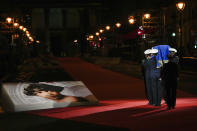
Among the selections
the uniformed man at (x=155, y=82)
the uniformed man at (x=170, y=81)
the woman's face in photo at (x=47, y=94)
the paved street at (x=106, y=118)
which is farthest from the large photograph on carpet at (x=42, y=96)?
the uniformed man at (x=170, y=81)

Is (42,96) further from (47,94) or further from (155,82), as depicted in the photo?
(155,82)

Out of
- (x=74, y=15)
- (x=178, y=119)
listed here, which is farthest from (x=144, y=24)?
(x=74, y=15)

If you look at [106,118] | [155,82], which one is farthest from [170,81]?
[106,118]

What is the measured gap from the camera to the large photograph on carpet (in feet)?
41.0

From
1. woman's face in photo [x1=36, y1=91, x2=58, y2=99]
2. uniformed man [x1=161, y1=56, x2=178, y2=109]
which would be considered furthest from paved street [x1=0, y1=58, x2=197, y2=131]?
woman's face in photo [x1=36, y1=91, x2=58, y2=99]

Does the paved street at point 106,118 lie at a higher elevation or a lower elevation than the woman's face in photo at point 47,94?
lower

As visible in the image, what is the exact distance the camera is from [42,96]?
43.2 feet

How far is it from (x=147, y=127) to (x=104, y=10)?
77459 mm

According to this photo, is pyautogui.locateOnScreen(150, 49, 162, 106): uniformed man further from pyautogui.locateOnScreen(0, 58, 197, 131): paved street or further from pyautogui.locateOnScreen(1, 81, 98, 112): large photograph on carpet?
pyautogui.locateOnScreen(1, 81, 98, 112): large photograph on carpet

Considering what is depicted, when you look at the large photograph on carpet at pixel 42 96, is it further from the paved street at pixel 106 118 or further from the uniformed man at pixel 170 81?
the uniformed man at pixel 170 81

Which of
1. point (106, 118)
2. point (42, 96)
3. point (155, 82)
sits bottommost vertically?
point (106, 118)

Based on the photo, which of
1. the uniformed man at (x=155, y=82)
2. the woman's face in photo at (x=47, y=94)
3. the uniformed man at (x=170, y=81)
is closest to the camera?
the uniformed man at (x=170, y=81)

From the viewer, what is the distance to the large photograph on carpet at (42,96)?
12.5 m

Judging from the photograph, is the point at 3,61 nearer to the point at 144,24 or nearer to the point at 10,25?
the point at 10,25
